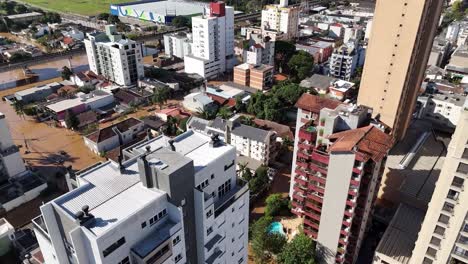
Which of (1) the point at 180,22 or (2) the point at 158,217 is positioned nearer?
(2) the point at 158,217

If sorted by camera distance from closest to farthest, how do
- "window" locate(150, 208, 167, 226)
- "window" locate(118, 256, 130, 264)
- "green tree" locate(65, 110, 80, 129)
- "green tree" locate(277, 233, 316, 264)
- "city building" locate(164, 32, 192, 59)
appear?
"window" locate(118, 256, 130, 264)
"window" locate(150, 208, 167, 226)
"green tree" locate(277, 233, 316, 264)
"green tree" locate(65, 110, 80, 129)
"city building" locate(164, 32, 192, 59)

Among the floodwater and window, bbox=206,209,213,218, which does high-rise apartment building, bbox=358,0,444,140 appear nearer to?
window, bbox=206,209,213,218

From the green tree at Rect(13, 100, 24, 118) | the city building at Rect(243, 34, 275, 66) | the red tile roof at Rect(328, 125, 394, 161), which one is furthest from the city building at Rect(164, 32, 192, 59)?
the red tile roof at Rect(328, 125, 394, 161)

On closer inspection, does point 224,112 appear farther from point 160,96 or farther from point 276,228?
point 276,228

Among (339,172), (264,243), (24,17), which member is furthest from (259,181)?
(24,17)

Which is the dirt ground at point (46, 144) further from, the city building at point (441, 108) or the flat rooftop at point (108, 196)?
the city building at point (441, 108)

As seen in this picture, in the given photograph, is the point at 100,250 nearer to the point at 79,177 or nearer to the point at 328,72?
the point at 79,177
